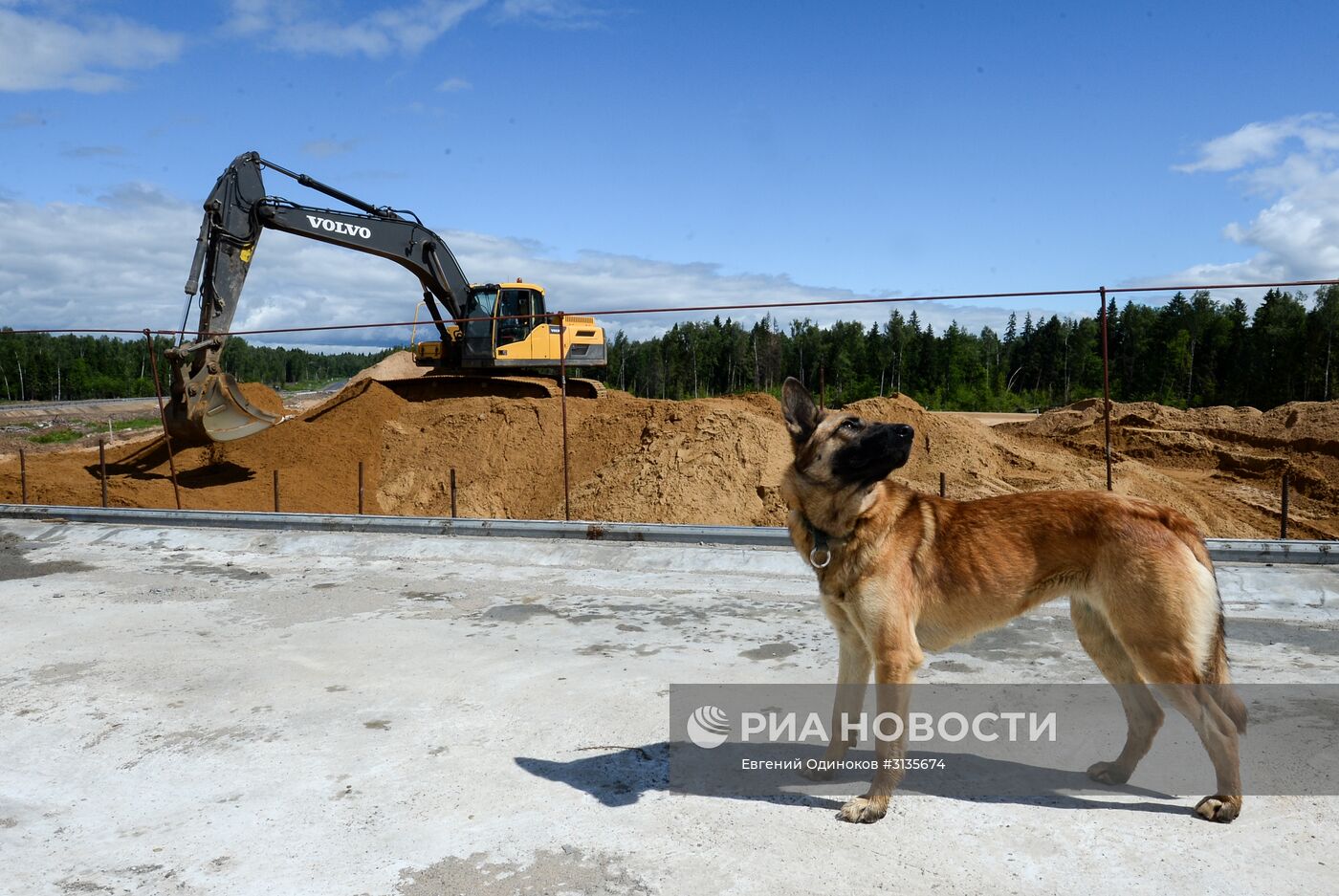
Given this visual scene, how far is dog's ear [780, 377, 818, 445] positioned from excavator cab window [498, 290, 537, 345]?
15.5 metres

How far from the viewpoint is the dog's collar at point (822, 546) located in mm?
3555

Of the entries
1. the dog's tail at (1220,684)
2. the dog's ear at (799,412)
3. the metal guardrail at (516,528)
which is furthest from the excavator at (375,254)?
the dog's tail at (1220,684)

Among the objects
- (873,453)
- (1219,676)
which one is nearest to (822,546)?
(873,453)

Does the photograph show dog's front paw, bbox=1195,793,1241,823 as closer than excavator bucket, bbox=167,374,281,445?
Yes

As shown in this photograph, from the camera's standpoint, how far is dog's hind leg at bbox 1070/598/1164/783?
3559mm

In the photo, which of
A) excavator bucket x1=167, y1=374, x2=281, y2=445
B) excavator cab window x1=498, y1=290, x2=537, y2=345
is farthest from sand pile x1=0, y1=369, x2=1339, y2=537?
excavator cab window x1=498, y1=290, x2=537, y2=345

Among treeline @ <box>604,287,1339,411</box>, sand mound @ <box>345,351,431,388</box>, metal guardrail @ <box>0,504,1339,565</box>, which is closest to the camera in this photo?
metal guardrail @ <box>0,504,1339,565</box>

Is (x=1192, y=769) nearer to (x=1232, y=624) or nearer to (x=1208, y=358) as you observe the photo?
(x=1232, y=624)

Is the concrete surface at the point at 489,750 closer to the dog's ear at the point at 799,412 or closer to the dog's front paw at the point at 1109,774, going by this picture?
the dog's front paw at the point at 1109,774

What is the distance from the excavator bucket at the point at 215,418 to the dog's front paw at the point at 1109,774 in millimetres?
14468

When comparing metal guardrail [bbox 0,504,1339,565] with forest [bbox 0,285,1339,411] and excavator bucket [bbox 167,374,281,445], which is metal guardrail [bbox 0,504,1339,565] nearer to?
excavator bucket [bbox 167,374,281,445]

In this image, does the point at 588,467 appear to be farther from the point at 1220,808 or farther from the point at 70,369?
the point at 70,369

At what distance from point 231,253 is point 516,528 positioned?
32.4 feet

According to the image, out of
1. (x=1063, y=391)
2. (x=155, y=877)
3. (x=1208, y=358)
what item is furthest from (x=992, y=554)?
(x=1063, y=391)
